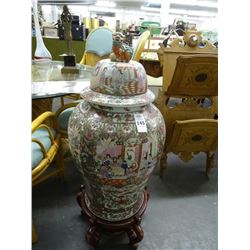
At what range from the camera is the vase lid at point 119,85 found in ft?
3.18

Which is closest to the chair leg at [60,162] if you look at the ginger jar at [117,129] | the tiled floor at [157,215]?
the tiled floor at [157,215]

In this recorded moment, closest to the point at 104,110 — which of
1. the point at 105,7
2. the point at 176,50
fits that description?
the point at 176,50

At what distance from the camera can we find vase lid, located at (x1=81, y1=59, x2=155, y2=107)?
0.97m

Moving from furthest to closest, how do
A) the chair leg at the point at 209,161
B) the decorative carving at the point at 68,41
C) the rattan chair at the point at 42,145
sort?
the chair leg at the point at 209,161 < the decorative carving at the point at 68,41 < the rattan chair at the point at 42,145

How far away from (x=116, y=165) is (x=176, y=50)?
108cm

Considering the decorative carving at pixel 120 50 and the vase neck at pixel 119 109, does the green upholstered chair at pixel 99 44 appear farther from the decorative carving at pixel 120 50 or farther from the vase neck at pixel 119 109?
the vase neck at pixel 119 109

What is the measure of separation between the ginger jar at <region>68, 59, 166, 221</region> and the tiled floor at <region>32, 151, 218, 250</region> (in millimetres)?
456

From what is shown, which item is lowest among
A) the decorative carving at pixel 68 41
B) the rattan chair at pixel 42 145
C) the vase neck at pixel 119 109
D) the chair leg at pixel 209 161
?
the chair leg at pixel 209 161

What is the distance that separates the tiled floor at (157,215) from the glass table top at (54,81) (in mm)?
714

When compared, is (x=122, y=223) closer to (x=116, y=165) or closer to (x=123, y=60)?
(x=116, y=165)

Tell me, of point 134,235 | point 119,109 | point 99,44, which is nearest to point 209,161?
point 134,235

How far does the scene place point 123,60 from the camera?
1029mm

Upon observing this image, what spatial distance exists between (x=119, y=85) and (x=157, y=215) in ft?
3.11

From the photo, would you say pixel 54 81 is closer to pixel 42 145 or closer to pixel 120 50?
pixel 42 145
